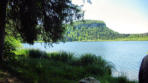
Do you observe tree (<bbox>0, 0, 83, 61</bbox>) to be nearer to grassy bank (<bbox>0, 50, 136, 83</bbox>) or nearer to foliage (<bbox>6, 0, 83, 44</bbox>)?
foliage (<bbox>6, 0, 83, 44</bbox>)

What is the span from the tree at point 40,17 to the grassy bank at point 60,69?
4.08ft

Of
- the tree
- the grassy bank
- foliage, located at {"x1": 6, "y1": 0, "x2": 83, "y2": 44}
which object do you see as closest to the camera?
the grassy bank

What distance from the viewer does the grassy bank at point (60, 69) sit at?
4387 millimetres

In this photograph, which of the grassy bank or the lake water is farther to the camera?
the lake water

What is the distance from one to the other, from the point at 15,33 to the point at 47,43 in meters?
1.91

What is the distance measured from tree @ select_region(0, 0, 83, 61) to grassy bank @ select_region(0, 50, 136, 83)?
124 cm

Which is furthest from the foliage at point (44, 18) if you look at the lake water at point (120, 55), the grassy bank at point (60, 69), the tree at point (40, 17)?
the grassy bank at point (60, 69)

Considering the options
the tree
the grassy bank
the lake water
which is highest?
the tree

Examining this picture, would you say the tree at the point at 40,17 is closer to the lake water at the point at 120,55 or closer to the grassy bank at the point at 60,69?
the lake water at the point at 120,55

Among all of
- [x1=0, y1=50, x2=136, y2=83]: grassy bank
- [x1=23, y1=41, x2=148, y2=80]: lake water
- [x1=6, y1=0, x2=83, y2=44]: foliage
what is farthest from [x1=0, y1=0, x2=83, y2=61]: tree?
[x1=0, y1=50, x2=136, y2=83]: grassy bank

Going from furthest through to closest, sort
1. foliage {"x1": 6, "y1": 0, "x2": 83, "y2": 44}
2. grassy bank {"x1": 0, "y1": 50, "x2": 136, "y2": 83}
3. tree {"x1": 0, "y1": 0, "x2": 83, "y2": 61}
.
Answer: foliage {"x1": 6, "y1": 0, "x2": 83, "y2": 44} < tree {"x1": 0, "y1": 0, "x2": 83, "y2": 61} < grassy bank {"x1": 0, "y1": 50, "x2": 136, "y2": 83}

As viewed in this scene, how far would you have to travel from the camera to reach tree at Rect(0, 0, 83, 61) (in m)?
5.27

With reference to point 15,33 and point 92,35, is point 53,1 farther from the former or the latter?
point 92,35

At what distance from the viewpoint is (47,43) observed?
7195 millimetres
